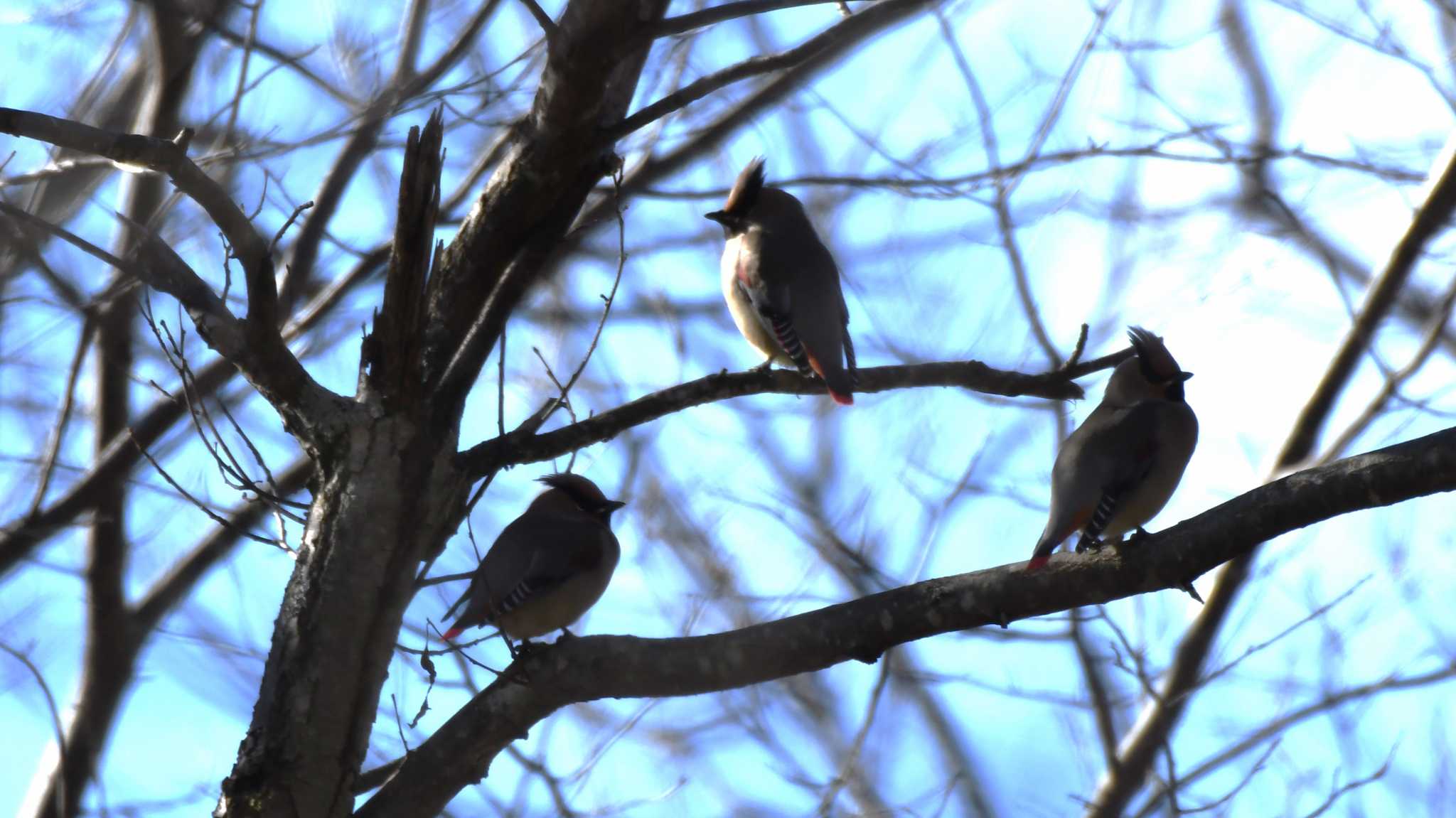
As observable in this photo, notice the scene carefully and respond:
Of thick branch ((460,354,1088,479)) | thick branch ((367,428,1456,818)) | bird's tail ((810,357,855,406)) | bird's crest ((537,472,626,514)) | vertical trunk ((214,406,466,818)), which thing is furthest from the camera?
bird's crest ((537,472,626,514))

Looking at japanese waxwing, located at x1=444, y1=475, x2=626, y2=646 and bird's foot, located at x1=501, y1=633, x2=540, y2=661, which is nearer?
bird's foot, located at x1=501, y1=633, x2=540, y2=661

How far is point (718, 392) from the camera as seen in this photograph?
4.23m

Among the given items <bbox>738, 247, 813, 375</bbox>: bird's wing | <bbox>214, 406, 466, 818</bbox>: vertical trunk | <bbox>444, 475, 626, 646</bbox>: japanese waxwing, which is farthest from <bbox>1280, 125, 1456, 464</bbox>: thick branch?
<bbox>214, 406, 466, 818</bbox>: vertical trunk

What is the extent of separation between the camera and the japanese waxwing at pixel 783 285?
17.6ft

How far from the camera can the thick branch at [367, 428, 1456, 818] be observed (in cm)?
293

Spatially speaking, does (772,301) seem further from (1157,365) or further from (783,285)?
(1157,365)

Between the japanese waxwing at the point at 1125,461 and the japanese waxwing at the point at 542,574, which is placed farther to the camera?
the japanese waxwing at the point at 542,574

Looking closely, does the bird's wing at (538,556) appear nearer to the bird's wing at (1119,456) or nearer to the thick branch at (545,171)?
the thick branch at (545,171)

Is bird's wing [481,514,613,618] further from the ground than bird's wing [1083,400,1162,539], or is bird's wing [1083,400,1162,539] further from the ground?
bird's wing [481,514,613,618]

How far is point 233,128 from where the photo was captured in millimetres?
5215

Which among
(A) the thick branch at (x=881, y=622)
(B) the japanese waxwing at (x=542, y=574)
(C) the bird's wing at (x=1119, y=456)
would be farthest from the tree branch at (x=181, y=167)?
(C) the bird's wing at (x=1119, y=456)

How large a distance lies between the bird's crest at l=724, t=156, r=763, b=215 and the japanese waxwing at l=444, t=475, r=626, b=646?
1422mm

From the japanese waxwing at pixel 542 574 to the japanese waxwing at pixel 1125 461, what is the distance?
1770mm

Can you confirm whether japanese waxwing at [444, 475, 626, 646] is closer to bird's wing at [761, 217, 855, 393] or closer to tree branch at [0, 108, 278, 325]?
bird's wing at [761, 217, 855, 393]
